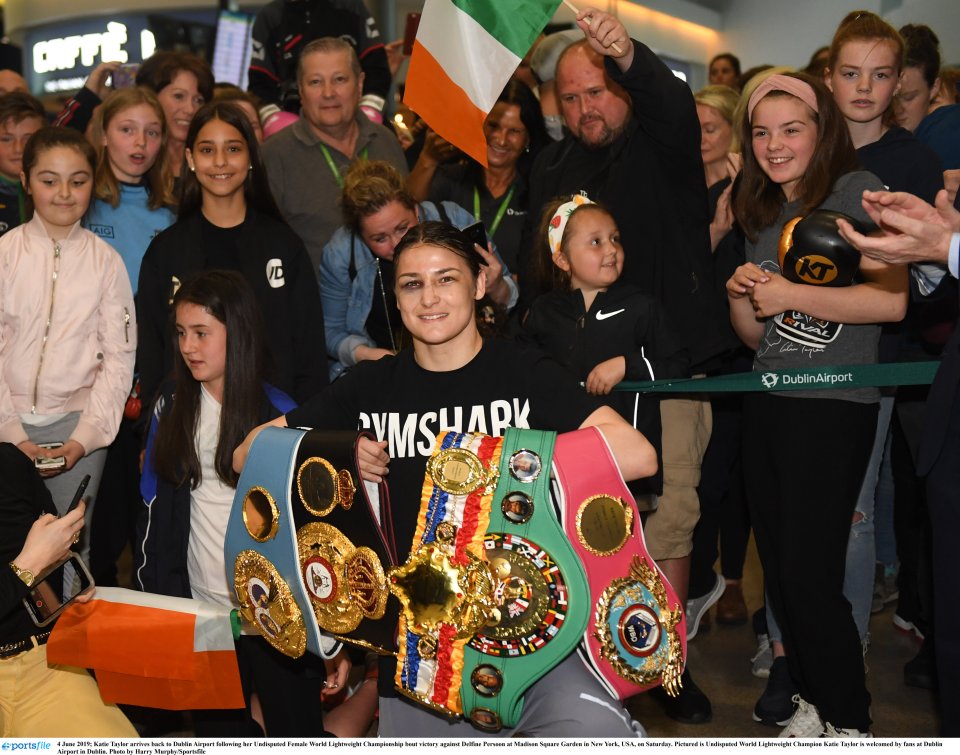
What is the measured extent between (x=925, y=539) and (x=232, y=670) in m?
2.90

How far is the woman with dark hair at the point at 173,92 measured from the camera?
570 cm

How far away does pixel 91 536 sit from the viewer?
4730 mm

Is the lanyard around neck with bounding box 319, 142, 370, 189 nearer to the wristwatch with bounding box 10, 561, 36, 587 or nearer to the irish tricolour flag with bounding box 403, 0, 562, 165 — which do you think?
the irish tricolour flag with bounding box 403, 0, 562, 165

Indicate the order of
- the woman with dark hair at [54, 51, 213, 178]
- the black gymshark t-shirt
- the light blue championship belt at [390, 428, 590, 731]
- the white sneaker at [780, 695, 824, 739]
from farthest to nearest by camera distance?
1. the woman with dark hair at [54, 51, 213, 178]
2. the white sneaker at [780, 695, 824, 739]
3. the black gymshark t-shirt
4. the light blue championship belt at [390, 428, 590, 731]

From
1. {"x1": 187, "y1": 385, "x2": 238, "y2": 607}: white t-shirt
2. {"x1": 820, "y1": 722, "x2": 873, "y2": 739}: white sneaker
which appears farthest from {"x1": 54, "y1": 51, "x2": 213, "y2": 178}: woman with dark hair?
{"x1": 820, "y1": 722, "x2": 873, "y2": 739}: white sneaker

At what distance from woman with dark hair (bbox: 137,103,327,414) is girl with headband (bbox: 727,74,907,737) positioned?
1823 millimetres

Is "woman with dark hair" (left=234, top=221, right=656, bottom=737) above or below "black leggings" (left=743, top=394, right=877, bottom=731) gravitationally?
above

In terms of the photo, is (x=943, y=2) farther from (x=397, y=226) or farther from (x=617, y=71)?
(x=397, y=226)

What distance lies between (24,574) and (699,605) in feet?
9.70

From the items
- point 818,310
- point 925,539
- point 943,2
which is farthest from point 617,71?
point 943,2

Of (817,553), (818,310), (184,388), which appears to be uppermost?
(818,310)

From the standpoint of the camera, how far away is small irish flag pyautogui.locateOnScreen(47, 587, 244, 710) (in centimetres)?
338

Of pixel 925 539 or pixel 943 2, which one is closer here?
pixel 925 539

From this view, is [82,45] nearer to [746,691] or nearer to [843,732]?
[746,691]
